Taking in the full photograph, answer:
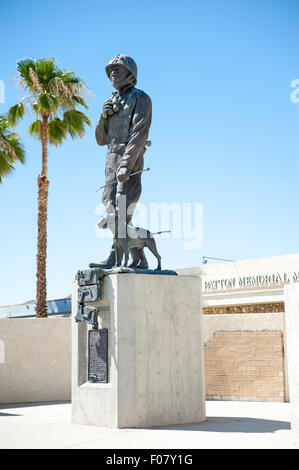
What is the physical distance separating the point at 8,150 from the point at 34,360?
24.2 feet

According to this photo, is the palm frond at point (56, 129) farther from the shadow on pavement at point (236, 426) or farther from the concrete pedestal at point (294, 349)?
the concrete pedestal at point (294, 349)

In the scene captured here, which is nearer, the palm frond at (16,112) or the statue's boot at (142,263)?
the statue's boot at (142,263)

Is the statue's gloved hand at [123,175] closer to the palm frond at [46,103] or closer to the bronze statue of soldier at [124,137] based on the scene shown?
the bronze statue of soldier at [124,137]

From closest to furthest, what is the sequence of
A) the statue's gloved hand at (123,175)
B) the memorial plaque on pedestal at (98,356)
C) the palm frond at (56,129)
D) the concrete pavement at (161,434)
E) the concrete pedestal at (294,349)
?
the concrete pedestal at (294,349), the concrete pavement at (161,434), the memorial plaque on pedestal at (98,356), the statue's gloved hand at (123,175), the palm frond at (56,129)

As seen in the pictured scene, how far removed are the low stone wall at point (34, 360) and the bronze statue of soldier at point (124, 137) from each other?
5352mm

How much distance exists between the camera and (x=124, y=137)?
9461 millimetres

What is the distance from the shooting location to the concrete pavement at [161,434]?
670cm

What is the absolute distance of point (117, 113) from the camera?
9.60 metres

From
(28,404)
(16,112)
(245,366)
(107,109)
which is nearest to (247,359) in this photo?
(245,366)

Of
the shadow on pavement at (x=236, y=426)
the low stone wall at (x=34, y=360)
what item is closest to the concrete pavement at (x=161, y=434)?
the shadow on pavement at (x=236, y=426)

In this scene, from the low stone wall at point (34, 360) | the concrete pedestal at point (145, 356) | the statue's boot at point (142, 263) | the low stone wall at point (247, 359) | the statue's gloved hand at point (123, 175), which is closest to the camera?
the concrete pedestal at point (145, 356)

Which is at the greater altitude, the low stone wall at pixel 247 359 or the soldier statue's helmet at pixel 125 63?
the soldier statue's helmet at pixel 125 63

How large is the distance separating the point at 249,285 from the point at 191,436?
58.1 ft

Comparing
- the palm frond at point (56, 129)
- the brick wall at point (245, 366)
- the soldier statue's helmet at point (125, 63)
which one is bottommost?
the brick wall at point (245, 366)
